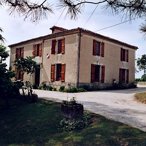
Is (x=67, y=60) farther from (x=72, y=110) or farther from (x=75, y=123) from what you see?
(x=75, y=123)

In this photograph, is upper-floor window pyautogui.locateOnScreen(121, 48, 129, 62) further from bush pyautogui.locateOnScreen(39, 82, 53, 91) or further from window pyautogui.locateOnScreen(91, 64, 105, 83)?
bush pyautogui.locateOnScreen(39, 82, 53, 91)

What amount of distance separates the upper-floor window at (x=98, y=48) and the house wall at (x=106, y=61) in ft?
1.04

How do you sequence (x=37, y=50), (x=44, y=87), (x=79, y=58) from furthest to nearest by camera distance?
(x=37, y=50) → (x=44, y=87) → (x=79, y=58)

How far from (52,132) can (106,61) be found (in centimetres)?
1909

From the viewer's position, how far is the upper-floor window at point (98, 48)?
27.7m

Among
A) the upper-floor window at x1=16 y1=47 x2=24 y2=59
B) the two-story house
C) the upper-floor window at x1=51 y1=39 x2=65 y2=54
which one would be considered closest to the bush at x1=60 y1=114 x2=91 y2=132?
the two-story house

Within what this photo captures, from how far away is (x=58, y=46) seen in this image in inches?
1112

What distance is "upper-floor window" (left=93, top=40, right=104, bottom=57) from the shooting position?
27688 mm

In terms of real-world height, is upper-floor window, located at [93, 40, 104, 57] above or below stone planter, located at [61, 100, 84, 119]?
above

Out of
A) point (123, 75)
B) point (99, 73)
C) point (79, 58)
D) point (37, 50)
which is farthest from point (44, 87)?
point (123, 75)

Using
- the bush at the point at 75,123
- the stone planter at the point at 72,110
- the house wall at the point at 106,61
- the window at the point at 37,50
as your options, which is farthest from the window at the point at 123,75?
the bush at the point at 75,123

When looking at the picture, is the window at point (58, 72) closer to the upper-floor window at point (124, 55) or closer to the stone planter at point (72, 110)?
the upper-floor window at point (124, 55)

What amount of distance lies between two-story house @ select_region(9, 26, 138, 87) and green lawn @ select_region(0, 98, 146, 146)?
488 inches

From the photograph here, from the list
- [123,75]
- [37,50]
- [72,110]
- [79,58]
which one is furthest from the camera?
[123,75]
